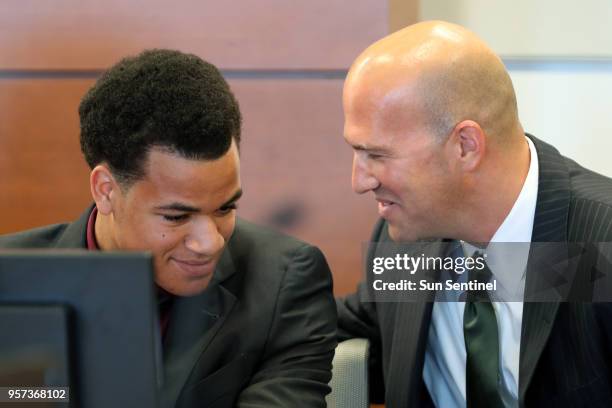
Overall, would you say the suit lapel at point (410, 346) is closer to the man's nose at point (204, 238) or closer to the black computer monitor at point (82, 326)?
the man's nose at point (204, 238)

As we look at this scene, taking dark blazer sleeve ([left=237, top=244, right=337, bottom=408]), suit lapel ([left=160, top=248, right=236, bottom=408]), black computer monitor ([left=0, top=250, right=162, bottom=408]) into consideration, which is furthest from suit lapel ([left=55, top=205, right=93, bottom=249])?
black computer monitor ([left=0, top=250, right=162, bottom=408])

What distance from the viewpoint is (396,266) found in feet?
5.82

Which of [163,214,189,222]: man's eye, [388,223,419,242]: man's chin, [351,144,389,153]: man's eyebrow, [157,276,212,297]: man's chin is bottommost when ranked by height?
[157,276,212,297]: man's chin

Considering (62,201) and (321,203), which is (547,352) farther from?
(62,201)

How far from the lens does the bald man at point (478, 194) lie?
4.75 feet

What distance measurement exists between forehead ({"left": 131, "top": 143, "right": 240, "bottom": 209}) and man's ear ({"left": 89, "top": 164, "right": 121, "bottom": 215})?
7 centimetres

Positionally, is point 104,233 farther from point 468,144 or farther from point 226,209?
point 468,144

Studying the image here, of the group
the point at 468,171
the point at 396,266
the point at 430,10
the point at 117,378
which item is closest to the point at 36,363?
the point at 117,378

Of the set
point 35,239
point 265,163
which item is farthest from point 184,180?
point 265,163

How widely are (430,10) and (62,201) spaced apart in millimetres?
1172

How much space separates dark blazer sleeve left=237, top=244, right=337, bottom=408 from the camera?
1443mm

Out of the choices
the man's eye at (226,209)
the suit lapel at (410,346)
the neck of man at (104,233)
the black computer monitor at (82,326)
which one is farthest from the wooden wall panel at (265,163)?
the black computer monitor at (82,326)

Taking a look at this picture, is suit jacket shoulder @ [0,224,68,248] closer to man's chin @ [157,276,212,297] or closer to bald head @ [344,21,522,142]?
man's chin @ [157,276,212,297]

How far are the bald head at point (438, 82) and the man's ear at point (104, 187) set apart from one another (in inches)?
17.6
